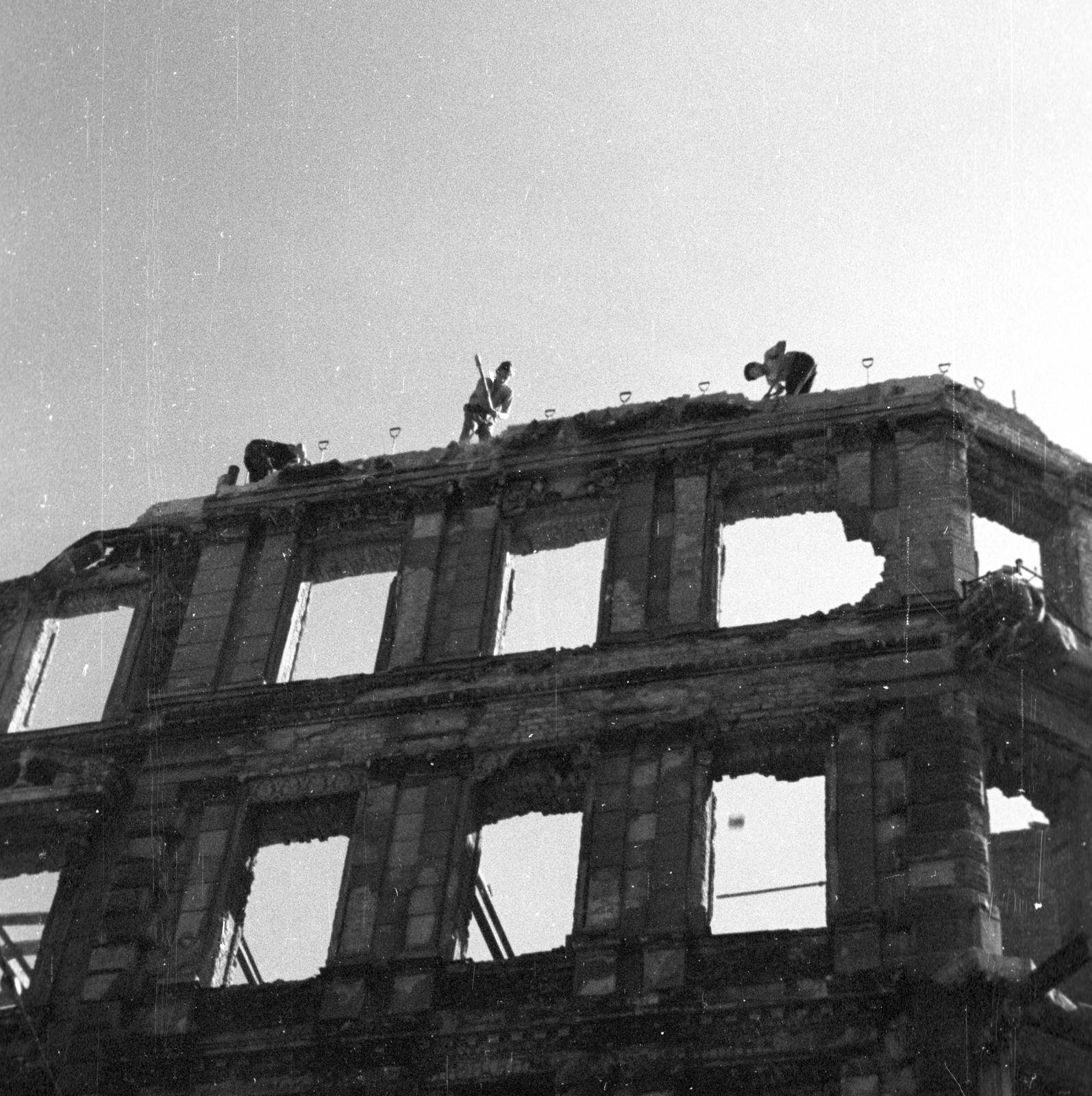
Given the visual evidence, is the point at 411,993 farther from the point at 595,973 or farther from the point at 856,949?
the point at 856,949

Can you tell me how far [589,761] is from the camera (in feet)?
79.8

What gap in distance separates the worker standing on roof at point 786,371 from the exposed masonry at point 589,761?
0.87 m

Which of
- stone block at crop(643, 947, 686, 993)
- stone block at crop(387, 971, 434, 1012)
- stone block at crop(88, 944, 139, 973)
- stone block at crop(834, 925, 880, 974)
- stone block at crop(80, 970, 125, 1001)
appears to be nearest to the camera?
stone block at crop(834, 925, 880, 974)

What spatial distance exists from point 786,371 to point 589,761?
7.00 m

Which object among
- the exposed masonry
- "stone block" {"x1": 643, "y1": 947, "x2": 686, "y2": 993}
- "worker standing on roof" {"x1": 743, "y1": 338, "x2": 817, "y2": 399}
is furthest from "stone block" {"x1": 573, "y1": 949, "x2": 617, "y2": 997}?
"worker standing on roof" {"x1": 743, "y1": 338, "x2": 817, "y2": 399}

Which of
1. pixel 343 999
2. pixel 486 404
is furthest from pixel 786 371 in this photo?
pixel 343 999

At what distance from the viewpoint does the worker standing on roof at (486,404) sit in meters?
29.9

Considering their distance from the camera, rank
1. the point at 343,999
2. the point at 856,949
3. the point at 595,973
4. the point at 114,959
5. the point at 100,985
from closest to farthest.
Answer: the point at 856,949, the point at 595,973, the point at 343,999, the point at 100,985, the point at 114,959

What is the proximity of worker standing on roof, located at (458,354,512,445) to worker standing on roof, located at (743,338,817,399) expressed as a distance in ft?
12.0

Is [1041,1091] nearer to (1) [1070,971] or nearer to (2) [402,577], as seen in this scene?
(1) [1070,971]

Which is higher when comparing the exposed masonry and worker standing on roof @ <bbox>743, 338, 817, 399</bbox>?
worker standing on roof @ <bbox>743, 338, 817, 399</bbox>

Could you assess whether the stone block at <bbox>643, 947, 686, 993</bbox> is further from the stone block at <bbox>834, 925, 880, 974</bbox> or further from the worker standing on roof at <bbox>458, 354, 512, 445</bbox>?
the worker standing on roof at <bbox>458, 354, 512, 445</bbox>

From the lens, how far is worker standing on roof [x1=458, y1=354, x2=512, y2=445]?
2994cm

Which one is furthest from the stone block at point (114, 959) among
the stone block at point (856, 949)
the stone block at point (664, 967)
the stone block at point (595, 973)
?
the stone block at point (856, 949)
